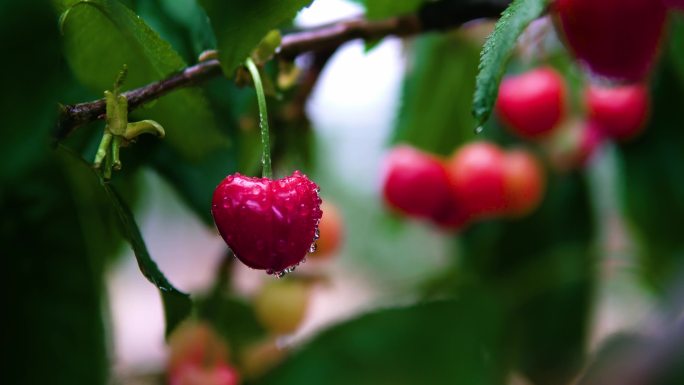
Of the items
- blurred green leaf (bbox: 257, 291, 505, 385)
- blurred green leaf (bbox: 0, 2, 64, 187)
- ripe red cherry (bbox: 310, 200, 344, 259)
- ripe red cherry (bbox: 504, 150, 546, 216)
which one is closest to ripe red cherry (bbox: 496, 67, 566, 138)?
ripe red cherry (bbox: 504, 150, 546, 216)

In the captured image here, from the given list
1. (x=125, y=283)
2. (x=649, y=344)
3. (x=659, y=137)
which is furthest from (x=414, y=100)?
(x=125, y=283)

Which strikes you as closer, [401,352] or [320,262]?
[401,352]

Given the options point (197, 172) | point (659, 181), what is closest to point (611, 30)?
point (197, 172)

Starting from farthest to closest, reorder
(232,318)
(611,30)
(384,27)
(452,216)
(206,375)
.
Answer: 1. (452,216)
2. (232,318)
3. (206,375)
4. (384,27)
5. (611,30)

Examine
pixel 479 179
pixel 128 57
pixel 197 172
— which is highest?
pixel 128 57

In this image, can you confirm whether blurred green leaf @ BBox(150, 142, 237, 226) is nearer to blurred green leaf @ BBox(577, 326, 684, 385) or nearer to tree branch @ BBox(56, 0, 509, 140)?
tree branch @ BBox(56, 0, 509, 140)

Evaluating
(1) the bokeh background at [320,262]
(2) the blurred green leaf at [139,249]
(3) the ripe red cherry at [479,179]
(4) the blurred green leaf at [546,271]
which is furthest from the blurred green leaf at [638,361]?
(2) the blurred green leaf at [139,249]

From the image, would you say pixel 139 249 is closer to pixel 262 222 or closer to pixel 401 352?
pixel 262 222
